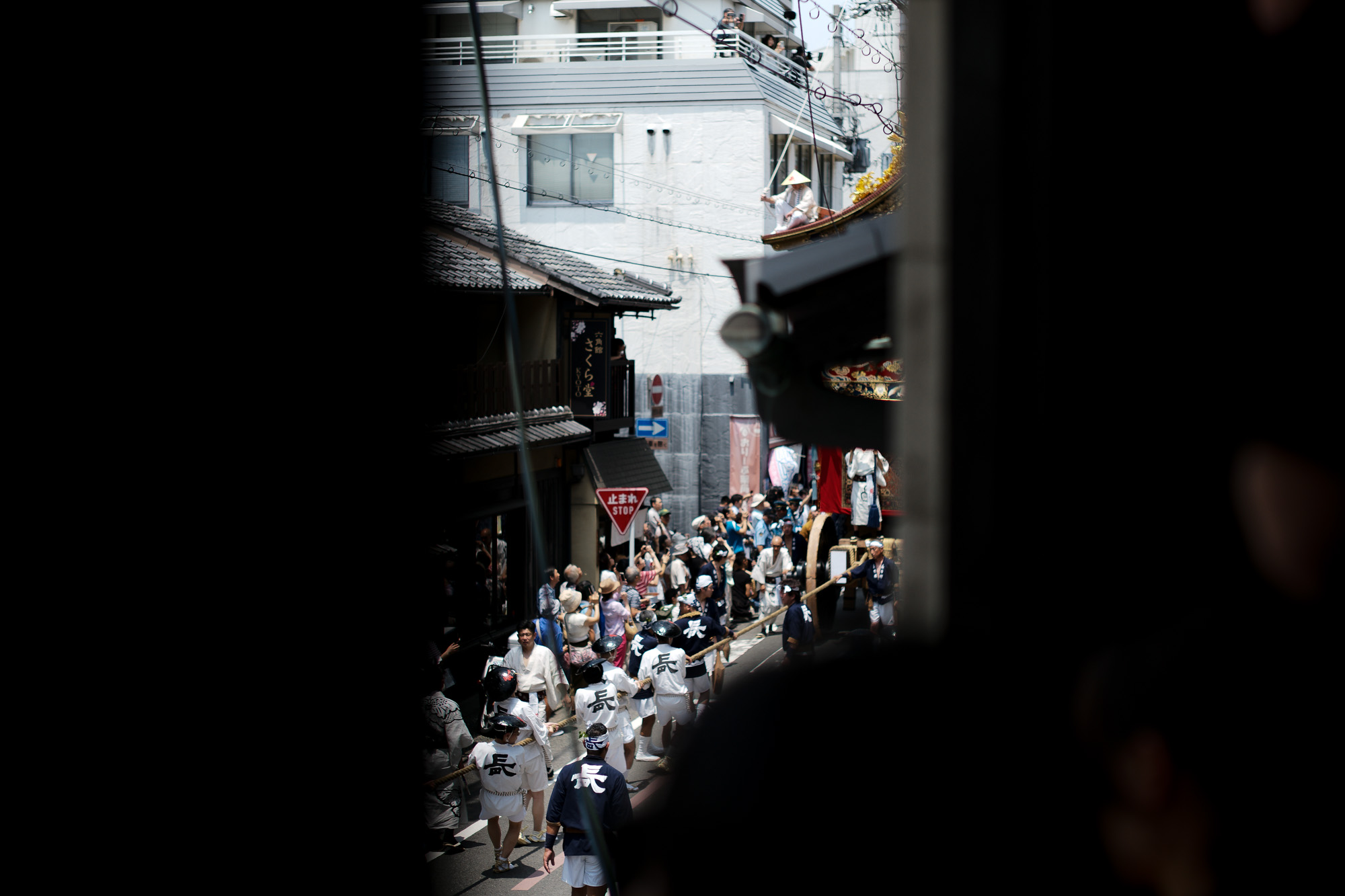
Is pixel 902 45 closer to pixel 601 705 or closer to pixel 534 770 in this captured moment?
pixel 534 770

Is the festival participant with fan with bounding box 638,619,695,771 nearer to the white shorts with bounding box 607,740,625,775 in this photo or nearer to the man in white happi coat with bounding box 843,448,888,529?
the white shorts with bounding box 607,740,625,775

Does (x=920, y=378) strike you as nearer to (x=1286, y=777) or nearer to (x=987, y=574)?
(x=987, y=574)

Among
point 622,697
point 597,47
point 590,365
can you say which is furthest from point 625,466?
point 597,47

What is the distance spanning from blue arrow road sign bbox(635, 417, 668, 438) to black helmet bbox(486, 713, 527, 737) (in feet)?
44.7

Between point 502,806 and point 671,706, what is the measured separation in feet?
9.30

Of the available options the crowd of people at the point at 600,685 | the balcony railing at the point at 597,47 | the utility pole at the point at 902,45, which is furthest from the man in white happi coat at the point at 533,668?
the balcony railing at the point at 597,47

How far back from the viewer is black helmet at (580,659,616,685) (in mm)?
10484

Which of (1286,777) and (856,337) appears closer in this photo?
(1286,777)

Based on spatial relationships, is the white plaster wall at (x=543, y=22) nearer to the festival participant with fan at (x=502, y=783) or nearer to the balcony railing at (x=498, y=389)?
the balcony railing at (x=498, y=389)

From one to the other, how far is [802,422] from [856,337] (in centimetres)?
36

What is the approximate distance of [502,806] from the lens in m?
9.24

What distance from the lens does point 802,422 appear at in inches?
97.1

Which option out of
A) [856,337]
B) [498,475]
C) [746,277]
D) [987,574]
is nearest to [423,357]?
[746,277]

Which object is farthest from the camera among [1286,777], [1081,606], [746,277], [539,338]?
[539,338]
